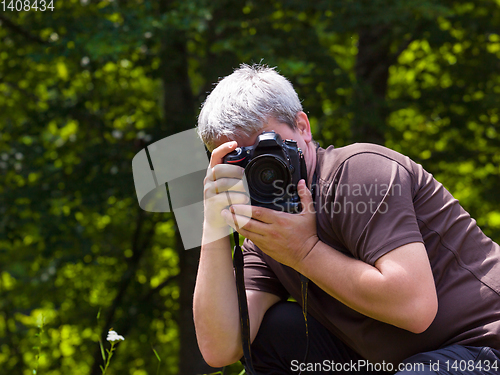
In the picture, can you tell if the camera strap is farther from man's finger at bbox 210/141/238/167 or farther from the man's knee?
man's finger at bbox 210/141/238/167

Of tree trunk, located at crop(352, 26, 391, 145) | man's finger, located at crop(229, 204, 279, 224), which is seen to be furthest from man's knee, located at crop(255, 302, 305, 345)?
tree trunk, located at crop(352, 26, 391, 145)

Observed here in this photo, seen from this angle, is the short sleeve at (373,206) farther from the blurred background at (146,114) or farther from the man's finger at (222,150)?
the blurred background at (146,114)

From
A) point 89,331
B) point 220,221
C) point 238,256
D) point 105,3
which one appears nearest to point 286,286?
point 238,256

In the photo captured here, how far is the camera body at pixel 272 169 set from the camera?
1.37 metres

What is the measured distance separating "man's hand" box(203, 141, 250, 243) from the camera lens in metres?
0.04

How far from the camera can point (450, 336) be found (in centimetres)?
133

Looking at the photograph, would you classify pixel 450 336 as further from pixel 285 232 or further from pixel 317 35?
pixel 317 35

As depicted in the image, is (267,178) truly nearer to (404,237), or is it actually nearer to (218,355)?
(404,237)

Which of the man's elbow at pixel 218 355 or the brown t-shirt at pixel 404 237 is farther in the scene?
the man's elbow at pixel 218 355

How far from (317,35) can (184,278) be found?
294 centimetres

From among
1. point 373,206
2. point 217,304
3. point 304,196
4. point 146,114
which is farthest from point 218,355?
point 146,114

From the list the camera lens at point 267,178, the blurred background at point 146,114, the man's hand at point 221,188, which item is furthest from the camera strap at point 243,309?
the blurred background at point 146,114

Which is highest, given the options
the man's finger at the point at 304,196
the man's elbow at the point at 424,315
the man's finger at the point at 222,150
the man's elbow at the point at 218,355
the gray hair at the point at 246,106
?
the gray hair at the point at 246,106

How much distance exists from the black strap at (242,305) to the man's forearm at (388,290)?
0.35 metres
